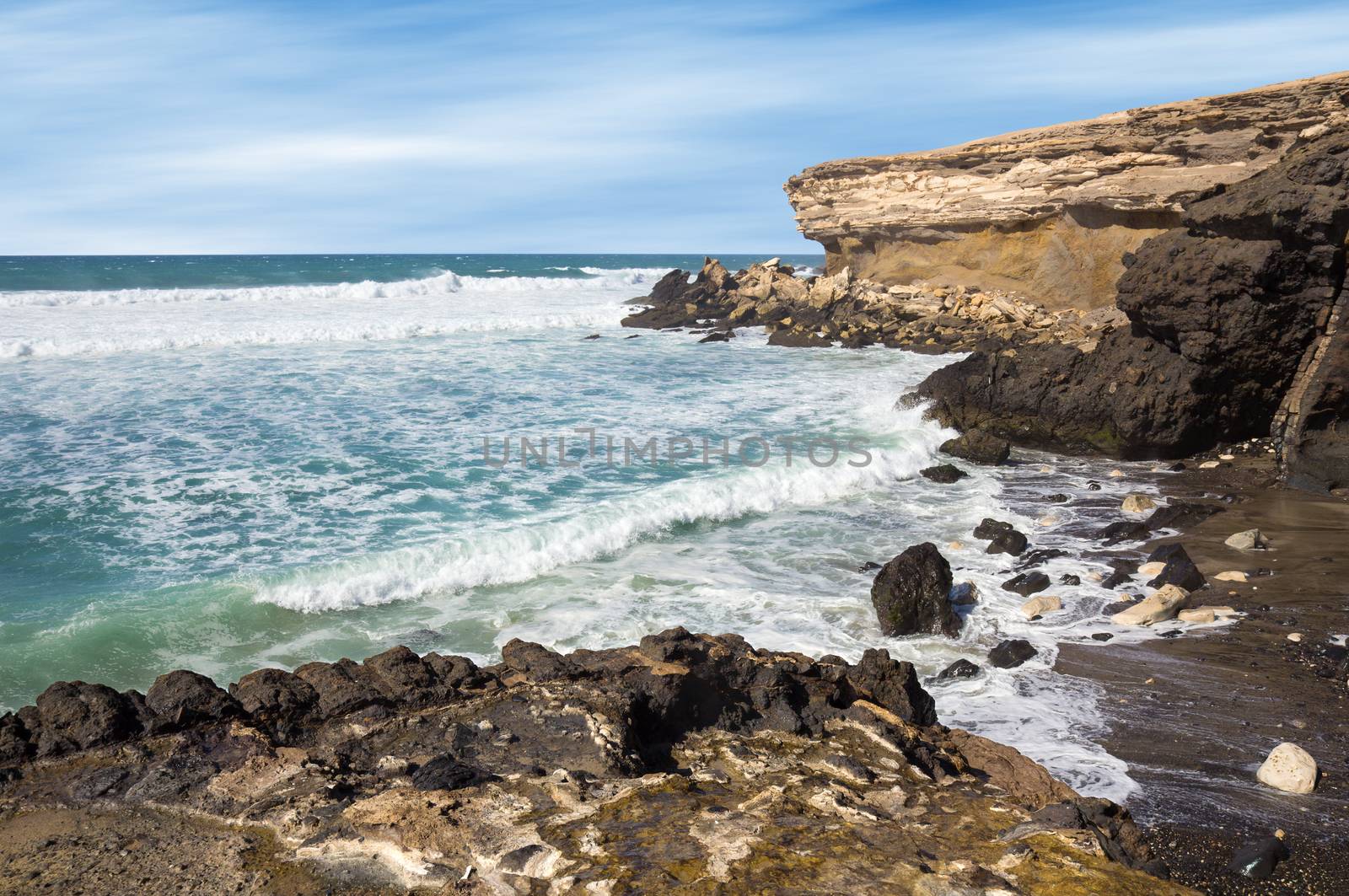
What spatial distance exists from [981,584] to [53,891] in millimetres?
7299

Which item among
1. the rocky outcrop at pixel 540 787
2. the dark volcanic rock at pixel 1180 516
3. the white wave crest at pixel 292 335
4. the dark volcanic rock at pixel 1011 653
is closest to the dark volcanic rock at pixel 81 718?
the rocky outcrop at pixel 540 787

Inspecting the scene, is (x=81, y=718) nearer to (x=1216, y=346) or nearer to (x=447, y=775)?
(x=447, y=775)

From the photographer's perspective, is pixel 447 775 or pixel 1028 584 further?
pixel 1028 584

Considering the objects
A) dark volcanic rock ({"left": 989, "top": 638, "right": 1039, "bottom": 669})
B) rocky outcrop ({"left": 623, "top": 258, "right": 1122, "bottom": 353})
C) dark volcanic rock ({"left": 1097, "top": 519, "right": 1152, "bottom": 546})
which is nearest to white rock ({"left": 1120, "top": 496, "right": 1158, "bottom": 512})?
dark volcanic rock ({"left": 1097, "top": 519, "right": 1152, "bottom": 546})

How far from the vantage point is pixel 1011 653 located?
6.69 metres

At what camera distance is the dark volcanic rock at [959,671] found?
652cm

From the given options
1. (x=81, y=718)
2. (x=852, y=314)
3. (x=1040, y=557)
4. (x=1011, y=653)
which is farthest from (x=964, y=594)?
(x=852, y=314)

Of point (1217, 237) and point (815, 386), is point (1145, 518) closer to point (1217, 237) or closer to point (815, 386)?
point (1217, 237)

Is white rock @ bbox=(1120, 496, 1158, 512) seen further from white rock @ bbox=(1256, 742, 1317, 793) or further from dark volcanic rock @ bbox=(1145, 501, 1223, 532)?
white rock @ bbox=(1256, 742, 1317, 793)

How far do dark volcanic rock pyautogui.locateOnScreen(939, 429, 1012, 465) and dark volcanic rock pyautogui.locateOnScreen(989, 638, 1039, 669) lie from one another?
21.4 ft

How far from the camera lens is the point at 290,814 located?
349cm

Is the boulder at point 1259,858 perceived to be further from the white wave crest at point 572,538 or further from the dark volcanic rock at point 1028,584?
the white wave crest at point 572,538

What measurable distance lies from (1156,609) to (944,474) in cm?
512

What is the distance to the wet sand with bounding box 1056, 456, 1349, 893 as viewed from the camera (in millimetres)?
4254
